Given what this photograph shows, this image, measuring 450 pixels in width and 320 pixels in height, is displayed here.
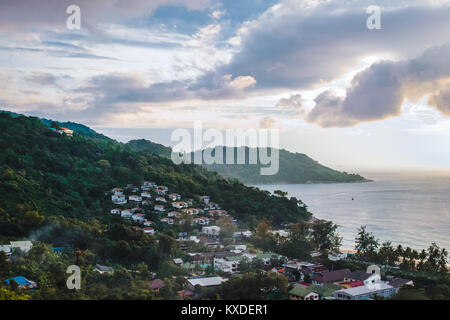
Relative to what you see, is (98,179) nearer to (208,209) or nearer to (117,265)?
(208,209)

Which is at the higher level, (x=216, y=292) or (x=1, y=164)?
(x=1, y=164)

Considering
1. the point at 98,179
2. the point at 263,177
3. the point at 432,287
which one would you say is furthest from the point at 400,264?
the point at 263,177

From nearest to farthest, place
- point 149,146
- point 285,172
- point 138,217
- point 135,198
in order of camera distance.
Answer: point 138,217 < point 135,198 < point 149,146 < point 285,172

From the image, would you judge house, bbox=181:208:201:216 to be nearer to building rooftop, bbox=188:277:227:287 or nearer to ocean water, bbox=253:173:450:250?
ocean water, bbox=253:173:450:250

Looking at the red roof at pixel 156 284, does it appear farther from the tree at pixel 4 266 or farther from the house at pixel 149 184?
the house at pixel 149 184

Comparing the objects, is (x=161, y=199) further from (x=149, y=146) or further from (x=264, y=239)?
(x=149, y=146)

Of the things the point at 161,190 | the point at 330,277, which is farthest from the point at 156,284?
the point at 161,190
